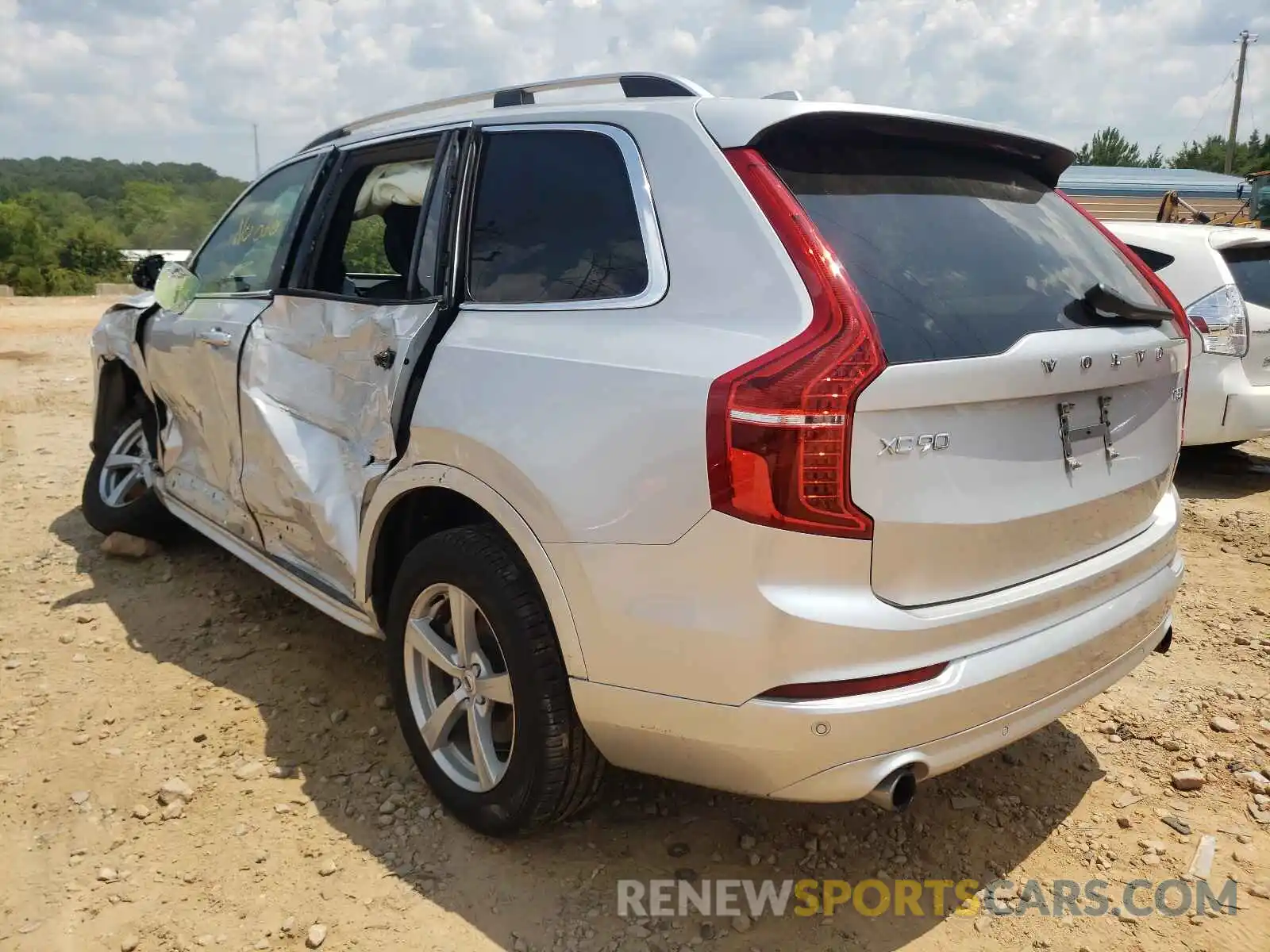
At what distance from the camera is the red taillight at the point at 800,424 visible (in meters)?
1.89

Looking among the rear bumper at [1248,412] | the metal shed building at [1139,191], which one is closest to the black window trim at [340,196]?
the rear bumper at [1248,412]

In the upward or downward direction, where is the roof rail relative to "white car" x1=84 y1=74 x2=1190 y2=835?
upward

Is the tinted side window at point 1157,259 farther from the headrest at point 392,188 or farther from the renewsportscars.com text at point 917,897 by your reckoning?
the headrest at point 392,188

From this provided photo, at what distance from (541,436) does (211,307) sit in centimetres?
235

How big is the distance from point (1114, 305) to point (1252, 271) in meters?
4.66

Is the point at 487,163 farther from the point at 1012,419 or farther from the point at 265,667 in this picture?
the point at 265,667

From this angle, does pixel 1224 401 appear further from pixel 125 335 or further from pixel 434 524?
pixel 125 335

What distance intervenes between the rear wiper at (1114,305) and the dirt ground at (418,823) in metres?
1.42

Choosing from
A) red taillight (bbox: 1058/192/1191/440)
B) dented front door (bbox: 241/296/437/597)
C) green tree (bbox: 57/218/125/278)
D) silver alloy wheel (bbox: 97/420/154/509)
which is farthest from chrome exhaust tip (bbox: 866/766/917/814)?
green tree (bbox: 57/218/125/278)

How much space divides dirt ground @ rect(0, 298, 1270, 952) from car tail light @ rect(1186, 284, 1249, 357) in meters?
2.37

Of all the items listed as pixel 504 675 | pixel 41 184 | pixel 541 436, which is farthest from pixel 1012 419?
pixel 41 184

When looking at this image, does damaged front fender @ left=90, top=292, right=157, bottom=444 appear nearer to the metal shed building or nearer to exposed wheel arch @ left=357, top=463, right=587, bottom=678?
exposed wheel arch @ left=357, top=463, right=587, bottom=678

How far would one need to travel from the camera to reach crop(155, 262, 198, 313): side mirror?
14.0 ft

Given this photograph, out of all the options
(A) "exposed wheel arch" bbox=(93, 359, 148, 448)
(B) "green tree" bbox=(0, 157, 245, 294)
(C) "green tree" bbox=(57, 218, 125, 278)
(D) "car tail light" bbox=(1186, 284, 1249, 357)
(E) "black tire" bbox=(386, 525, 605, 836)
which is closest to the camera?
(E) "black tire" bbox=(386, 525, 605, 836)
